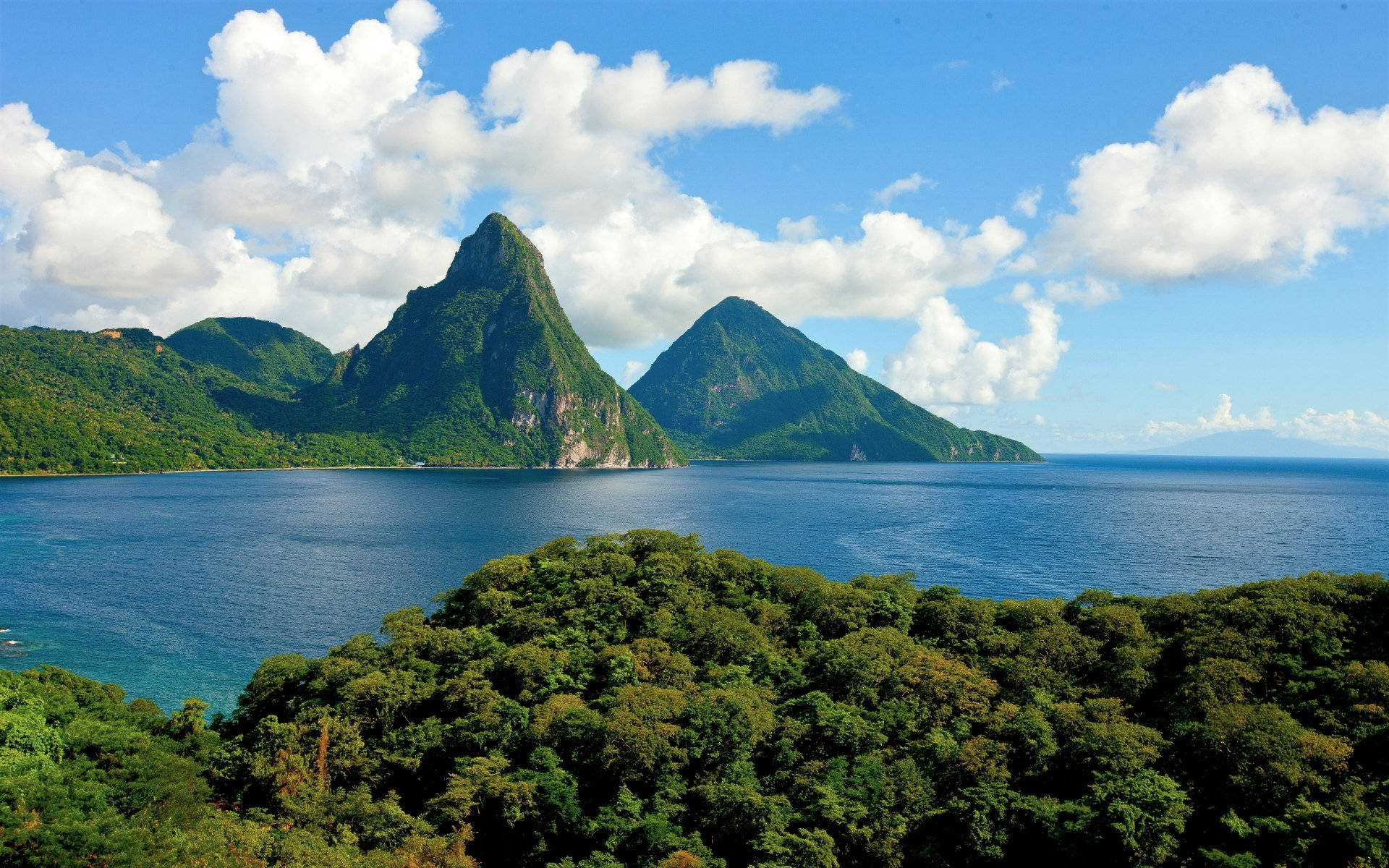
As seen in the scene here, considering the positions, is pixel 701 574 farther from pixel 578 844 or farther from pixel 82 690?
pixel 82 690

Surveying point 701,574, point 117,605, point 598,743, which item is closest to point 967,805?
point 598,743

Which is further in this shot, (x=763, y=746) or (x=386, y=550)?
(x=386, y=550)

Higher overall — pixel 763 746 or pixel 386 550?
pixel 763 746

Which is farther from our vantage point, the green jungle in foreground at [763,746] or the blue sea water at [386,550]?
the blue sea water at [386,550]

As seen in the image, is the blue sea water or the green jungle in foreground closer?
the green jungle in foreground
